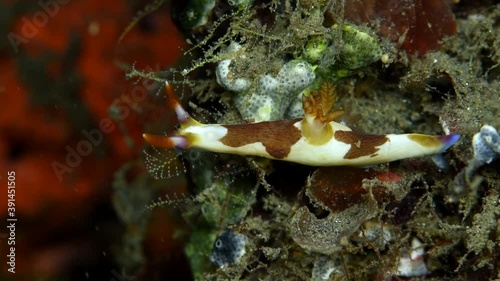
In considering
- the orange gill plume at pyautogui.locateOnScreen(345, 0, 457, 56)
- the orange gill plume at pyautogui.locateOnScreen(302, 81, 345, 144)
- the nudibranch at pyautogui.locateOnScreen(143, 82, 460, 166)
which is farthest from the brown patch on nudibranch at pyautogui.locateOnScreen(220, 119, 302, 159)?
the orange gill plume at pyautogui.locateOnScreen(345, 0, 457, 56)

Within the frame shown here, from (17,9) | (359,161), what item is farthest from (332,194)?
(17,9)

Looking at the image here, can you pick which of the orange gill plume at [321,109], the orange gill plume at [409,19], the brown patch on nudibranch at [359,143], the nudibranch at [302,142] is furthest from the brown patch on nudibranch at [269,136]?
the orange gill plume at [409,19]

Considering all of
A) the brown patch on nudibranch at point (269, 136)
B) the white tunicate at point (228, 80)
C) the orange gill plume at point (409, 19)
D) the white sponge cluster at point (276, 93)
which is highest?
the orange gill plume at point (409, 19)

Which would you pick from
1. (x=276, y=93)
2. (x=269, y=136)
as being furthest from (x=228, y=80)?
(x=269, y=136)

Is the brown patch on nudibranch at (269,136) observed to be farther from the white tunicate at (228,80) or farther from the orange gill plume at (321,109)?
the white tunicate at (228,80)

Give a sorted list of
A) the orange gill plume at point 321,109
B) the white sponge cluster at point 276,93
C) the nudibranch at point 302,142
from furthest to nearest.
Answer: the white sponge cluster at point 276,93 < the nudibranch at point 302,142 < the orange gill plume at point 321,109

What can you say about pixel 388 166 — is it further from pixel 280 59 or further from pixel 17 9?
pixel 17 9

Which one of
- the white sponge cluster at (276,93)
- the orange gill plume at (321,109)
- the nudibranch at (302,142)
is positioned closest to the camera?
the orange gill plume at (321,109)
